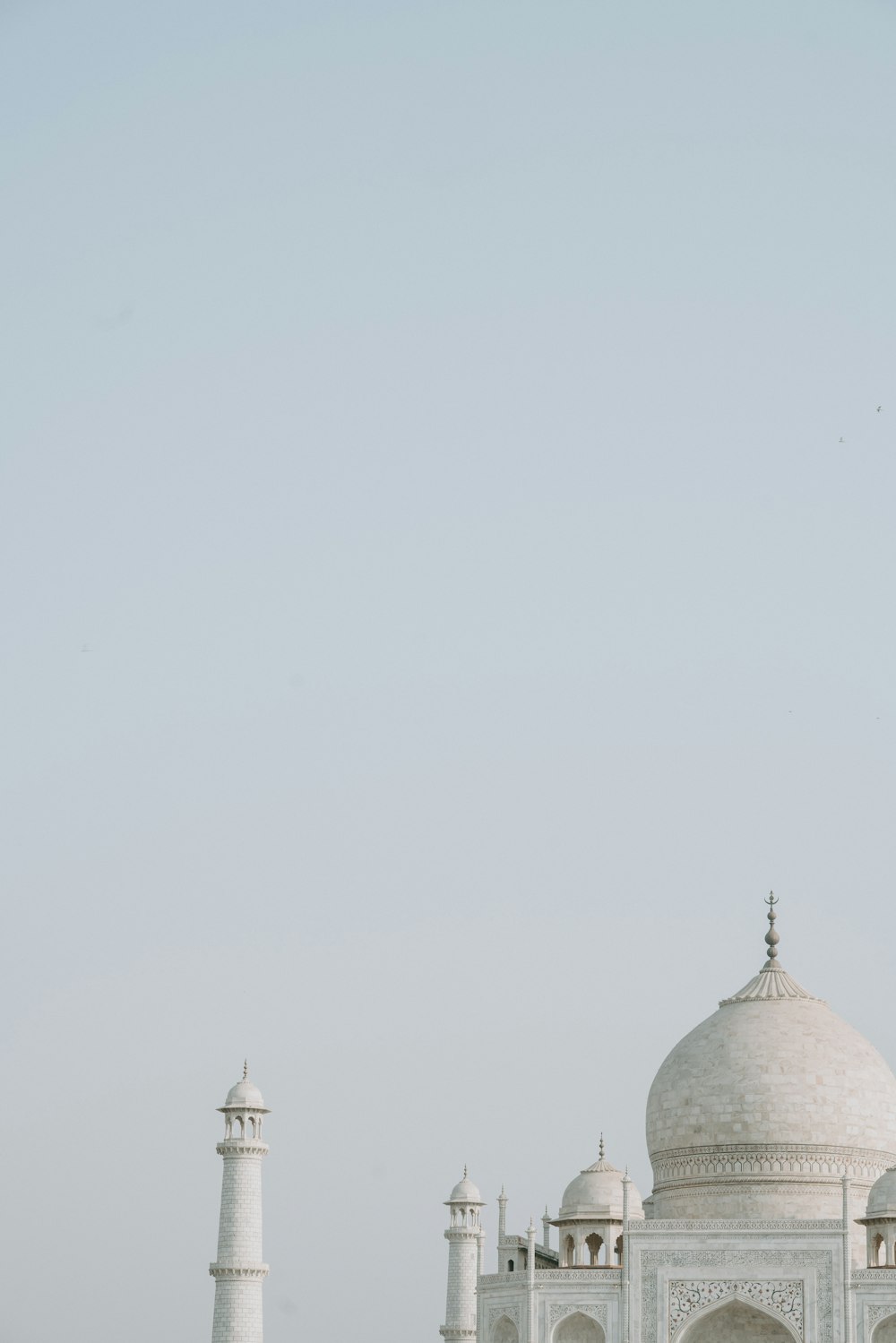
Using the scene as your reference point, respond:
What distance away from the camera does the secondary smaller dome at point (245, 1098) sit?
33625 mm

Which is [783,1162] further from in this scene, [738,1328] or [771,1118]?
[738,1328]

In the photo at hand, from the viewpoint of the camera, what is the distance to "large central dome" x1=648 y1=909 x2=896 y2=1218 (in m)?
32.5

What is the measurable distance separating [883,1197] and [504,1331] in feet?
Answer: 17.8

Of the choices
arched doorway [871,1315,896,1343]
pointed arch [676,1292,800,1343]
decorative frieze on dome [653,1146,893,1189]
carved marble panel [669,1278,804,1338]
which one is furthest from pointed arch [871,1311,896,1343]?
decorative frieze on dome [653,1146,893,1189]

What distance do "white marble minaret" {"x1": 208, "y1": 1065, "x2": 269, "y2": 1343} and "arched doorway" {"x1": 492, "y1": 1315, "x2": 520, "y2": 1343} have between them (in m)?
3.39

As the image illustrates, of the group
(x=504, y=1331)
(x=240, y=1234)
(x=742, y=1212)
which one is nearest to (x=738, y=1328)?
(x=742, y=1212)

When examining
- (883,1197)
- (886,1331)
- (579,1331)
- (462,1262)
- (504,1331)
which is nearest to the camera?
(886,1331)

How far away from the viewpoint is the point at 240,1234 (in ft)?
107

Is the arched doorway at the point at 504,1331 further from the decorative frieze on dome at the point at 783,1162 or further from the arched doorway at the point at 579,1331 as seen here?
the decorative frieze on dome at the point at 783,1162

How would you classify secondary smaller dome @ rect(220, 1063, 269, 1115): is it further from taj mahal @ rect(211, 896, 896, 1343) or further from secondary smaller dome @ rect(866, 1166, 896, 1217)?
secondary smaller dome @ rect(866, 1166, 896, 1217)

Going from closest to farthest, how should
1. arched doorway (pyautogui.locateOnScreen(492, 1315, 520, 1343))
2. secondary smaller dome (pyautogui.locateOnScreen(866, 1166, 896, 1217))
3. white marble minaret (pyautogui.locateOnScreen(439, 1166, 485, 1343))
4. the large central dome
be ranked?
1. secondary smaller dome (pyautogui.locateOnScreen(866, 1166, 896, 1217))
2. arched doorway (pyautogui.locateOnScreen(492, 1315, 520, 1343))
3. the large central dome
4. white marble minaret (pyautogui.locateOnScreen(439, 1166, 485, 1343))

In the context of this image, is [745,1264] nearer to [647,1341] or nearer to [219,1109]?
[647,1341]

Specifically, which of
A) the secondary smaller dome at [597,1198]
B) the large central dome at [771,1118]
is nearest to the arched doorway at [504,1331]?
the secondary smaller dome at [597,1198]

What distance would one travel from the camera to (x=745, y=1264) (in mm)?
30250
